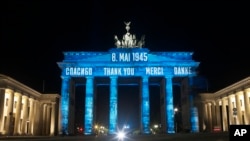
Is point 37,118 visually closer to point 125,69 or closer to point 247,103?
point 125,69

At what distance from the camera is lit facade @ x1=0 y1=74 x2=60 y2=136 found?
63.0 m

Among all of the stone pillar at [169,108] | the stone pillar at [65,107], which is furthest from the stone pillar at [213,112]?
the stone pillar at [65,107]

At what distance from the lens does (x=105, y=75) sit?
82.8m

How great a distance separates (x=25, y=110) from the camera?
80312mm

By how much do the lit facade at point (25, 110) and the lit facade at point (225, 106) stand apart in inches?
1653

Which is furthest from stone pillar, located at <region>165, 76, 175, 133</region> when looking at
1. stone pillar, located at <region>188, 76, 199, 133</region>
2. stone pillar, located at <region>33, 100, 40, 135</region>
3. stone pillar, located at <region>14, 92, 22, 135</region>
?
stone pillar, located at <region>14, 92, 22, 135</region>

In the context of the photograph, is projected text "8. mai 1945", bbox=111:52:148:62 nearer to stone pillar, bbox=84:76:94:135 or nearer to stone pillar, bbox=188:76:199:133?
stone pillar, bbox=84:76:94:135

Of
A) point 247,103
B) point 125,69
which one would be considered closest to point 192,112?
point 247,103

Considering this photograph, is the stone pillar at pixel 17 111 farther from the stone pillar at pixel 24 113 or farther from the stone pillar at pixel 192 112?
the stone pillar at pixel 192 112

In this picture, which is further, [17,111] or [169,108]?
[169,108]

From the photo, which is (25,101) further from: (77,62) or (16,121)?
(77,62)

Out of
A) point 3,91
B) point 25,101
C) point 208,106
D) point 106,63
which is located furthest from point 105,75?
point 208,106

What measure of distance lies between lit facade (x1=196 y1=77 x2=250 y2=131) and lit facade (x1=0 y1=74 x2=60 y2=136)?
138 ft

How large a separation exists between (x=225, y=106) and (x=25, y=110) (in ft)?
172
